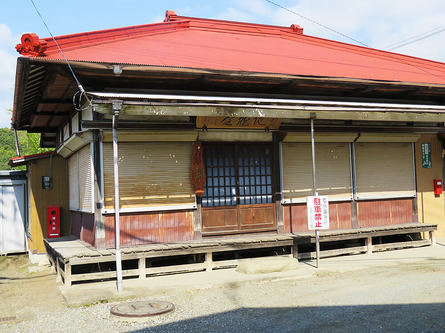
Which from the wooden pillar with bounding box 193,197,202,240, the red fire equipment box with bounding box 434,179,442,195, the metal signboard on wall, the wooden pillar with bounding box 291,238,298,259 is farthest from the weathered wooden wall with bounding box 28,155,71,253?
the red fire equipment box with bounding box 434,179,442,195

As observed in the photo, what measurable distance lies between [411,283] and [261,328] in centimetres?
354

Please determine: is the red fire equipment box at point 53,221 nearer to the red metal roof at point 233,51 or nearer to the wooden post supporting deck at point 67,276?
the wooden post supporting deck at point 67,276

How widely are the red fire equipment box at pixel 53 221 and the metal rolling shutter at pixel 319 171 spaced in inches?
265

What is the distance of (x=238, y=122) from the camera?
426 inches

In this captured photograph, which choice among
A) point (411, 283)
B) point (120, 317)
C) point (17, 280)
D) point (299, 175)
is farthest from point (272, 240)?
point (17, 280)

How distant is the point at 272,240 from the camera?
1062 cm

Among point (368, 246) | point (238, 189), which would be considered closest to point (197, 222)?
point (238, 189)

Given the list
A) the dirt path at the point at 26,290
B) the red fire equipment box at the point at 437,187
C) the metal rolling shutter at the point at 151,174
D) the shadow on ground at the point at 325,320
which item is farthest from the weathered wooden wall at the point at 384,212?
the dirt path at the point at 26,290

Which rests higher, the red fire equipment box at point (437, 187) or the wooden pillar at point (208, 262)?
the red fire equipment box at point (437, 187)

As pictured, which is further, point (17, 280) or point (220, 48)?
point (220, 48)

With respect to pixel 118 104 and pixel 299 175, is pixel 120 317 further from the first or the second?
pixel 299 175

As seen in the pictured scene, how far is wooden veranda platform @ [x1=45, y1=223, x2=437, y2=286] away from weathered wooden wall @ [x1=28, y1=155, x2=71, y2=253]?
246 centimetres

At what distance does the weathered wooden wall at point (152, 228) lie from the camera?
995 centimetres

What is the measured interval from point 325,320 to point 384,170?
295 inches
